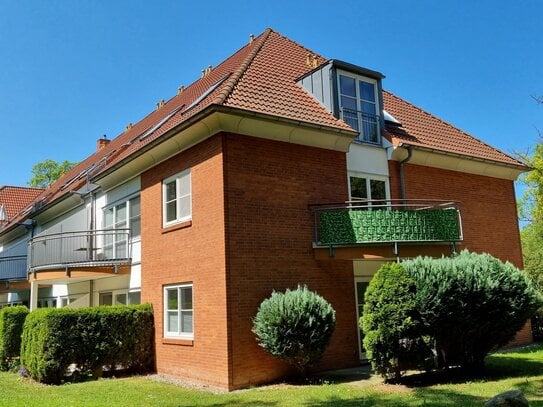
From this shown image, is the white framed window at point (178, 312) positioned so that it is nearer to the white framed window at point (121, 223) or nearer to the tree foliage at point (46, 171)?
the white framed window at point (121, 223)

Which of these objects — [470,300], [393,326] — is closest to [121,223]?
[393,326]

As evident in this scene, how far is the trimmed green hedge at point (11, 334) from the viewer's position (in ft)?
55.2

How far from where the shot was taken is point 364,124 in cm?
1553

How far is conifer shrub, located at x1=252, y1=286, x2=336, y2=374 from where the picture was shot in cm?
1115

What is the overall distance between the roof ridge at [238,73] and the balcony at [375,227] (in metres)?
3.60

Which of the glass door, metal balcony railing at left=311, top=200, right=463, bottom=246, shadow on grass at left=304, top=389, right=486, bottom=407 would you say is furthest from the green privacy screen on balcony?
shadow on grass at left=304, top=389, right=486, bottom=407

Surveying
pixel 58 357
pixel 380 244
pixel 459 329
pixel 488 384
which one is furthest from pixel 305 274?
pixel 58 357

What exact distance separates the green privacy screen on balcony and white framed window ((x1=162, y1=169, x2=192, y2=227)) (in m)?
3.48

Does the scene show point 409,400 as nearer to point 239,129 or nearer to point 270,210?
point 270,210

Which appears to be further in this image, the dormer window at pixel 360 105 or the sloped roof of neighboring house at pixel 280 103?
the dormer window at pixel 360 105

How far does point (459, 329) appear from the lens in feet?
35.2

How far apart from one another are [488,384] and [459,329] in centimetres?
113

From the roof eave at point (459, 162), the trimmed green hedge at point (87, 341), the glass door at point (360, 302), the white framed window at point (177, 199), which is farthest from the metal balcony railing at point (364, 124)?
the trimmed green hedge at point (87, 341)

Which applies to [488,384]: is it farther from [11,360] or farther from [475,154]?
[11,360]
